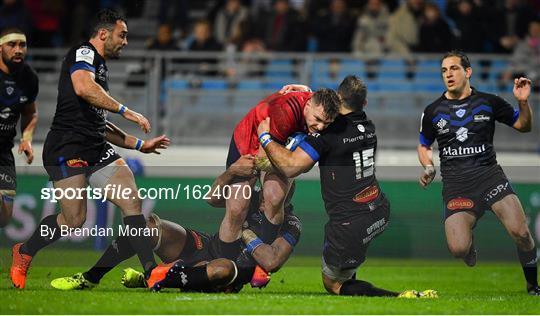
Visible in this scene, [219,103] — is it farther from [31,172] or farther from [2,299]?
[2,299]

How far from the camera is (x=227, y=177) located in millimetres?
10188

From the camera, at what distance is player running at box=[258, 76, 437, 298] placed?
32.2ft

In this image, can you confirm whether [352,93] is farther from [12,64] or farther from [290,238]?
[12,64]

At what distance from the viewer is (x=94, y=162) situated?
10047 mm

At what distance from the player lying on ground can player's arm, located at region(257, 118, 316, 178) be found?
19.0 inches

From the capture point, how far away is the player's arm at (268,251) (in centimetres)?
1009

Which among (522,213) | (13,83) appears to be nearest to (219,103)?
(13,83)

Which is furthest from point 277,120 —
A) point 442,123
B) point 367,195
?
point 442,123

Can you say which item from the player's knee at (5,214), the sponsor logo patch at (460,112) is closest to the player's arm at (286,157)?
→ the sponsor logo patch at (460,112)

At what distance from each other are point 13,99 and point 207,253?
2470 mm

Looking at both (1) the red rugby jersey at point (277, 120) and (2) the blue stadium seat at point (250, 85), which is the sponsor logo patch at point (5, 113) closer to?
(1) the red rugby jersey at point (277, 120)

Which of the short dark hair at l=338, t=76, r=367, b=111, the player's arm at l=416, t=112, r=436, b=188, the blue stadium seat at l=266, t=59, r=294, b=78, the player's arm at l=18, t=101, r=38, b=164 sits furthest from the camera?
the blue stadium seat at l=266, t=59, r=294, b=78

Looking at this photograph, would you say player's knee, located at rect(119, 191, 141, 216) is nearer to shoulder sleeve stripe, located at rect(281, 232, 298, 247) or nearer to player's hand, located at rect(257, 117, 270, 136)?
player's hand, located at rect(257, 117, 270, 136)

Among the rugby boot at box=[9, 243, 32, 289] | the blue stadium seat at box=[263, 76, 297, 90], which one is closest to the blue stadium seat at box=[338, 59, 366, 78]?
the blue stadium seat at box=[263, 76, 297, 90]
